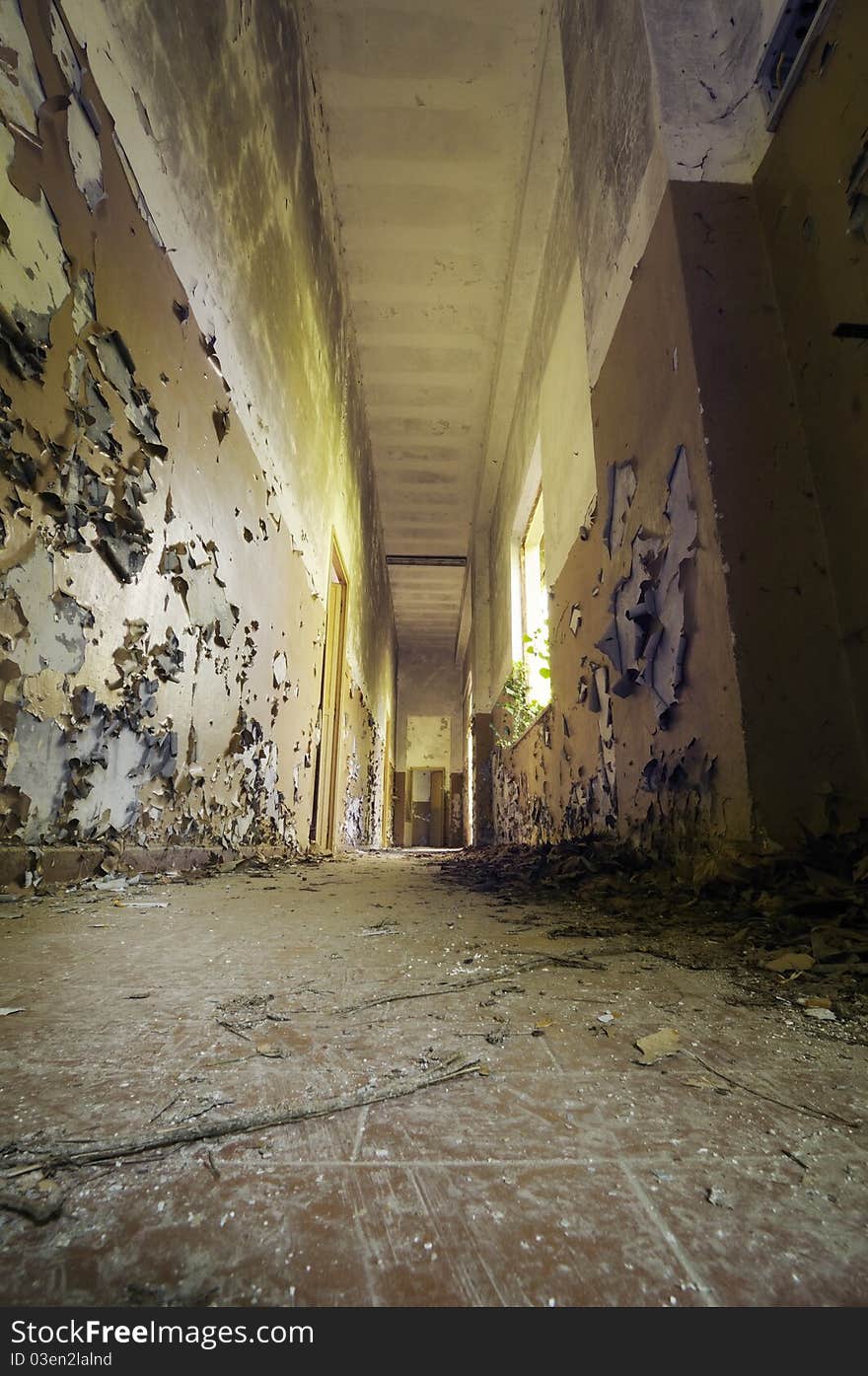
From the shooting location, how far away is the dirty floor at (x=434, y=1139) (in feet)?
1.02

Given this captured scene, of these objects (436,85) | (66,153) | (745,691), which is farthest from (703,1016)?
(436,85)

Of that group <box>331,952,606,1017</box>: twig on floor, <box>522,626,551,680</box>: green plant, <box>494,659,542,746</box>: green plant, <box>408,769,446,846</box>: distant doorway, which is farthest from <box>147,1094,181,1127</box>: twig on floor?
<box>408,769,446,846</box>: distant doorway

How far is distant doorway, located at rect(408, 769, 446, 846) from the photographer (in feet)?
46.3

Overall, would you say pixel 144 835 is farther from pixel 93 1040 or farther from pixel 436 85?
pixel 436 85

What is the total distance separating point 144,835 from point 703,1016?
1.65m

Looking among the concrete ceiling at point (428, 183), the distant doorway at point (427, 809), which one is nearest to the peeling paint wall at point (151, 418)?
the concrete ceiling at point (428, 183)

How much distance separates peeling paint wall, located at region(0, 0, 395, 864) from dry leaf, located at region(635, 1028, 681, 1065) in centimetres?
130

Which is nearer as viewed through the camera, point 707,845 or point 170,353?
point 707,845

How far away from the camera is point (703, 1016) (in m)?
0.70

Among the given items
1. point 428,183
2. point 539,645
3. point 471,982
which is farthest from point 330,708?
point 471,982

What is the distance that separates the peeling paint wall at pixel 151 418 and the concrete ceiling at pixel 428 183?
0.45 meters

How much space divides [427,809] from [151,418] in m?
16.4

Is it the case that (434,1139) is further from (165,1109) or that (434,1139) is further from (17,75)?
(17,75)

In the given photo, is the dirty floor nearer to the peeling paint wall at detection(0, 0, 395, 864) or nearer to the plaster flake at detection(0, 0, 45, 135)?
the peeling paint wall at detection(0, 0, 395, 864)
